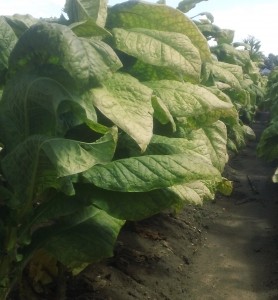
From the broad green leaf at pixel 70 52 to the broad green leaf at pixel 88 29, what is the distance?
16 cm

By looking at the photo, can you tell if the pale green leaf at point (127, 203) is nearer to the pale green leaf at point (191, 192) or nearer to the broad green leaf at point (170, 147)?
the pale green leaf at point (191, 192)

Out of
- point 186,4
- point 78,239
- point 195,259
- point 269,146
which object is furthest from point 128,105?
point 269,146

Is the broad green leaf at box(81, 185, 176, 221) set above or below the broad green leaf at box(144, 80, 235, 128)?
below

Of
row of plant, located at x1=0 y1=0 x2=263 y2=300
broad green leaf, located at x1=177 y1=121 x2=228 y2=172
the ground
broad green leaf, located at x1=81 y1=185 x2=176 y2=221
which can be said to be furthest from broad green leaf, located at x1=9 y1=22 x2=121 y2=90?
the ground

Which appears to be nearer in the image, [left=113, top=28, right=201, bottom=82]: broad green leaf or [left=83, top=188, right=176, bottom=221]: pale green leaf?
[left=83, top=188, right=176, bottom=221]: pale green leaf

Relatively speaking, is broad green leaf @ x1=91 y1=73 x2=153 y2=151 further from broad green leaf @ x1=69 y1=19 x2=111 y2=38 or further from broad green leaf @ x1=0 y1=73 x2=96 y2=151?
broad green leaf @ x1=69 y1=19 x2=111 y2=38

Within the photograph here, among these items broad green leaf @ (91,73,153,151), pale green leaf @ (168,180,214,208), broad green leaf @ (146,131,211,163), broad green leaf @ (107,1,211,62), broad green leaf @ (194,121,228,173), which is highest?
broad green leaf @ (107,1,211,62)

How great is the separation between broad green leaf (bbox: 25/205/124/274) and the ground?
0.67 metres

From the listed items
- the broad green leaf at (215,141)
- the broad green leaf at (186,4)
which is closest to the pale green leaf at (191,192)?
the broad green leaf at (215,141)

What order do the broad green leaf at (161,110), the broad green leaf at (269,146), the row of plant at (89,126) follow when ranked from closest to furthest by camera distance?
the row of plant at (89,126) < the broad green leaf at (161,110) < the broad green leaf at (269,146)

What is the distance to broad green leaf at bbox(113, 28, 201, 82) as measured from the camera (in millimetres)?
1787

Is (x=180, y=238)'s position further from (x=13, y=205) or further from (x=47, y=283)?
(x=13, y=205)

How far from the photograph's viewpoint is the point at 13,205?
152 cm

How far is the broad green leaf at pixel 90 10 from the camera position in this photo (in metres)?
1.81
